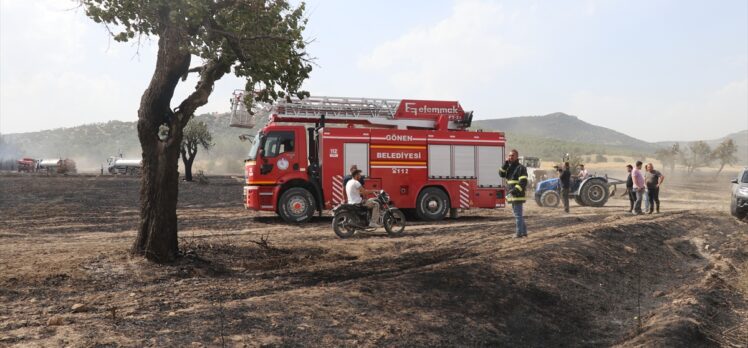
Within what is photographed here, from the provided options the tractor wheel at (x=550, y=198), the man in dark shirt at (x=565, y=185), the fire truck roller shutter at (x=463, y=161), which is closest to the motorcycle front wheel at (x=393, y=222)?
the fire truck roller shutter at (x=463, y=161)

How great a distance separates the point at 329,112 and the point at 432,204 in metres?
4.39

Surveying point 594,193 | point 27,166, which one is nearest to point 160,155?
point 594,193

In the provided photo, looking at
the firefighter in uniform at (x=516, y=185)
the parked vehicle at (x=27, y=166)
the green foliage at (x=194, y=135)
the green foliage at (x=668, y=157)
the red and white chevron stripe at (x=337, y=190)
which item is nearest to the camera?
the firefighter in uniform at (x=516, y=185)

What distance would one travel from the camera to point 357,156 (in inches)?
683

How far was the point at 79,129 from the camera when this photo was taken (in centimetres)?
15338

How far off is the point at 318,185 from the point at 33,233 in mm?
7552

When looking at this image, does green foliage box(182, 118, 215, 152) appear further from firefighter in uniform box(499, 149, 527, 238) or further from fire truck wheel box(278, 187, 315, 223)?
firefighter in uniform box(499, 149, 527, 238)

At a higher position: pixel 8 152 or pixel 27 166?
pixel 8 152

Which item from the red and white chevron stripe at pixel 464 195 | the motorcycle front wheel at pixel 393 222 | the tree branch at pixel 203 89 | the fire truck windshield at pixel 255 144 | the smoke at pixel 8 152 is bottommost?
the motorcycle front wheel at pixel 393 222

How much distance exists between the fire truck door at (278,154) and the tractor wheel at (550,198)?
12446 millimetres

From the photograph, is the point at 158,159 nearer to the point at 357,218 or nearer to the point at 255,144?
the point at 357,218

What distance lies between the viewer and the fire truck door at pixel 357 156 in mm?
17219

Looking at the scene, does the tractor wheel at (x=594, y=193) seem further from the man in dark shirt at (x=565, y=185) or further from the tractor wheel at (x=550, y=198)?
the man in dark shirt at (x=565, y=185)

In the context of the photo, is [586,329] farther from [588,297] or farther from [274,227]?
[274,227]
